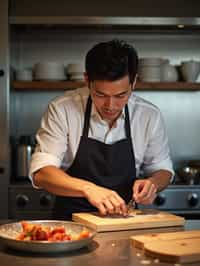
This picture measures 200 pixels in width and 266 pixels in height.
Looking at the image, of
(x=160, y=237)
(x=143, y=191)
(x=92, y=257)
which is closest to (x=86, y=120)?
(x=143, y=191)

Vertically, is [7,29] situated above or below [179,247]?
above

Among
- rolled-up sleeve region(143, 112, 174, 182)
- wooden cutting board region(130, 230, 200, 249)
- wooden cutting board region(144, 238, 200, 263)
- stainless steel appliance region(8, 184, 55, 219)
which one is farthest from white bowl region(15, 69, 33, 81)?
wooden cutting board region(144, 238, 200, 263)

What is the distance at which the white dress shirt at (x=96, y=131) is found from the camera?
7.55 feet

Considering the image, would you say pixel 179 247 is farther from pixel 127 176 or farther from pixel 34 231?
pixel 127 176

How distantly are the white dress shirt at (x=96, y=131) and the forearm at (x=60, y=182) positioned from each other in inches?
4.1

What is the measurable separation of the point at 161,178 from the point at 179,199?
1.01 m

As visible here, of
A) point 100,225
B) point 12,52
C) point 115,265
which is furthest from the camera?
point 12,52

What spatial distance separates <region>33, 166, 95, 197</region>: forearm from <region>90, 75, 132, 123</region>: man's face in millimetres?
283

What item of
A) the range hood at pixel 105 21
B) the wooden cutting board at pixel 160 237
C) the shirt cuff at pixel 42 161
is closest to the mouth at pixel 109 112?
the shirt cuff at pixel 42 161

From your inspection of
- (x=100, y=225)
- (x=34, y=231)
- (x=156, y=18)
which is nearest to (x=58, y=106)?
(x=100, y=225)

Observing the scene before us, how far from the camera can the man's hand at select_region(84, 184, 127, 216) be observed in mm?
1893

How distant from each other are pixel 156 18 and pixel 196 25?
24 centimetres

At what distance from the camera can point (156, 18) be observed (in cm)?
344

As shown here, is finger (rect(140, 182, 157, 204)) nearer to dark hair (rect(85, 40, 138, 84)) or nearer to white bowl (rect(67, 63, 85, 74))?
dark hair (rect(85, 40, 138, 84))
